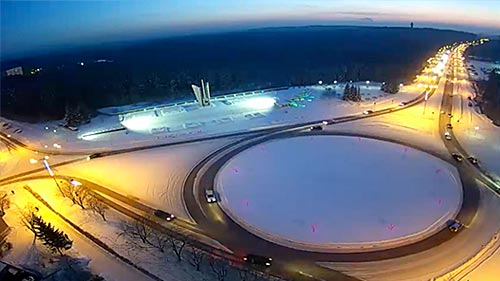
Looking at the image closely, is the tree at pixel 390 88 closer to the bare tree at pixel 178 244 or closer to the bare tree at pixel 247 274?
the bare tree at pixel 178 244

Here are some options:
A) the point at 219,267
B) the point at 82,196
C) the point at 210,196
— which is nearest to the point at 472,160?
the point at 210,196

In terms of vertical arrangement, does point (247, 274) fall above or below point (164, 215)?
below

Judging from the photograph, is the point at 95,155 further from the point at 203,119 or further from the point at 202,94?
the point at 202,94

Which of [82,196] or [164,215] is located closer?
[164,215]

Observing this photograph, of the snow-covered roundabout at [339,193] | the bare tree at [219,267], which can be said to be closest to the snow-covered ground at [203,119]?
the snow-covered roundabout at [339,193]

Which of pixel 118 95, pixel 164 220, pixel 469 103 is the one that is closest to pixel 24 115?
pixel 118 95

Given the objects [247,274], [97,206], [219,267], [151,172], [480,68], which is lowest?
[247,274]

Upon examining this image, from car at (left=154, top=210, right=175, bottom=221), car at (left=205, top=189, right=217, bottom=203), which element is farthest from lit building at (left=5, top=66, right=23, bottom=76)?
car at (left=154, top=210, right=175, bottom=221)
